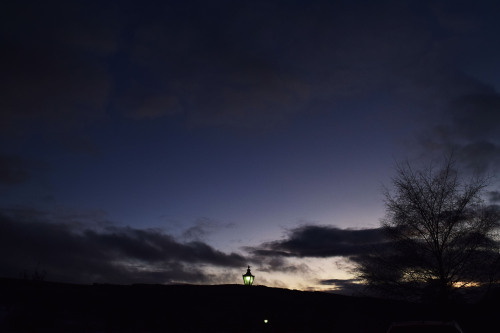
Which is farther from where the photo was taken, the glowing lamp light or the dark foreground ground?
→ the glowing lamp light

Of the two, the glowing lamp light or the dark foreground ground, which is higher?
the glowing lamp light

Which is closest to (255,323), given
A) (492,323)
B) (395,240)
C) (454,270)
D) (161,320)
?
(161,320)

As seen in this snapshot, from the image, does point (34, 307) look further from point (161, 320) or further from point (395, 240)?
point (395, 240)

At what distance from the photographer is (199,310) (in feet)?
61.4

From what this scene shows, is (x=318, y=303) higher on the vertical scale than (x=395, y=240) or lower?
lower

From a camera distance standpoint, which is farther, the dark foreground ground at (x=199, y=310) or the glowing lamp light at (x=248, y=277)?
the glowing lamp light at (x=248, y=277)

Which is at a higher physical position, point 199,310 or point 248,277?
point 248,277

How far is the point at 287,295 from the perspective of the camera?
76.0ft

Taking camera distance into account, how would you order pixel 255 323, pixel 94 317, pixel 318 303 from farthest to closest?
pixel 318 303 < pixel 255 323 < pixel 94 317

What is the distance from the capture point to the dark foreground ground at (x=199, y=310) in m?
14.4

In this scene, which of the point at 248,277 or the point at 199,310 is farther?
the point at 199,310

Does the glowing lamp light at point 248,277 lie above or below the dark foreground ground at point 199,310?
above

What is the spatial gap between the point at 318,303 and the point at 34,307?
15.4 meters

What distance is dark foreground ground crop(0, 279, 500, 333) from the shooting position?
14.4 m
